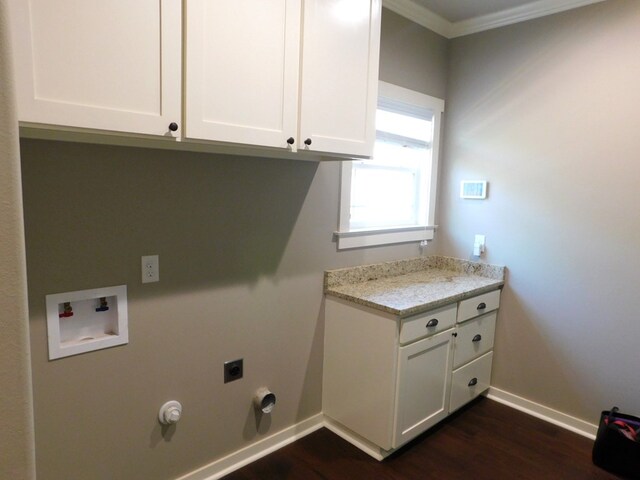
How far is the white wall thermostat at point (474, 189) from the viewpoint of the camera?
9.43 ft

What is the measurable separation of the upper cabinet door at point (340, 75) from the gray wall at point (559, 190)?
4.10 feet

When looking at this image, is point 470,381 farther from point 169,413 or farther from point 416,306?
point 169,413

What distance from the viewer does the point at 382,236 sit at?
2.70m

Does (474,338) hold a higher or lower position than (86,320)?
lower

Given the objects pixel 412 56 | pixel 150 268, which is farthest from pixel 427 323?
pixel 412 56

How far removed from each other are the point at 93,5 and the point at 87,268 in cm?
89

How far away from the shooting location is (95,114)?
1.18 m

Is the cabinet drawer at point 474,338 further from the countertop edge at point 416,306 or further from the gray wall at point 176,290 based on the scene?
the gray wall at point 176,290

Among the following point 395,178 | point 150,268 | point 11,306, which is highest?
point 395,178

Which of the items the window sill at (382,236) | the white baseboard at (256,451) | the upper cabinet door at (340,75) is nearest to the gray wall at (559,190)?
the window sill at (382,236)

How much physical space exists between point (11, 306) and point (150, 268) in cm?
117

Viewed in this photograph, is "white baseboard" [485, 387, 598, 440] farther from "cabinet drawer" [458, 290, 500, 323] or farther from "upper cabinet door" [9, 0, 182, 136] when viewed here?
"upper cabinet door" [9, 0, 182, 136]

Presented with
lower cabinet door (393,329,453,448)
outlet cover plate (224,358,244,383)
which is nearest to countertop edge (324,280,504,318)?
lower cabinet door (393,329,453,448)

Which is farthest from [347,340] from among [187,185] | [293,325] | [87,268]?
[87,268]
